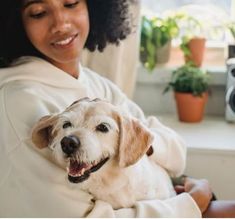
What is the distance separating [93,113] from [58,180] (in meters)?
0.18

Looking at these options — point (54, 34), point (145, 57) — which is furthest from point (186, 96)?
point (54, 34)

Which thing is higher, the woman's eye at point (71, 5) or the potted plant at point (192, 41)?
the woman's eye at point (71, 5)

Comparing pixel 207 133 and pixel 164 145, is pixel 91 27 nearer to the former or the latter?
pixel 164 145

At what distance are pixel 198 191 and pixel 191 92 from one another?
0.76m

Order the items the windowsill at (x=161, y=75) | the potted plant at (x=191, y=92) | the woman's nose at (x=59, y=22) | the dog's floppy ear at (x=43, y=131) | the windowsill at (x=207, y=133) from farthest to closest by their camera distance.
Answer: the windowsill at (x=161, y=75) → the potted plant at (x=191, y=92) → the windowsill at (x=207, y=133) → the woman's nose at (x=59, y=22) → the dog's floppy ear at (x=43, y=131)

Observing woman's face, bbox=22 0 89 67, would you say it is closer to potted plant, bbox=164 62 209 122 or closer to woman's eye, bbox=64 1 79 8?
woman's eye, bbox=64 1 79 8

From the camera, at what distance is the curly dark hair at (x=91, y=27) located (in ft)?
4.38

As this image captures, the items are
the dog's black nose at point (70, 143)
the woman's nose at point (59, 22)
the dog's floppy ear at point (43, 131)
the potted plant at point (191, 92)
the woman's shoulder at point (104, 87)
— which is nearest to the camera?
the dog's black nose at point (70, 143)

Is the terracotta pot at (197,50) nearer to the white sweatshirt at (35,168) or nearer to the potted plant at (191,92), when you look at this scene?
the potted plant at (191,92)

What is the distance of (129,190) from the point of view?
1165 mm

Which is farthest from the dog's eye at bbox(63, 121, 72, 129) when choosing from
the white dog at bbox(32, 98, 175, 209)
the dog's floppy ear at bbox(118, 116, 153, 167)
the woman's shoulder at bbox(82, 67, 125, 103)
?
the woman's shoulder at bbox(82, 67, 125, 103)

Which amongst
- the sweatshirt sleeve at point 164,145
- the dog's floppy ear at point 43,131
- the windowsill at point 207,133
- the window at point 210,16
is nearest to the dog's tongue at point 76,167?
the dog's floppy ear at point 43,131

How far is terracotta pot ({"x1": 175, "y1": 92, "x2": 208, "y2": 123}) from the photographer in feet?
6.64

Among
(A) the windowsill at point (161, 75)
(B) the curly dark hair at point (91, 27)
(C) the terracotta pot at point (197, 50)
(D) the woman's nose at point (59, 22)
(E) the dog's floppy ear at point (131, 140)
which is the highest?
(D) the woman's nose at point (59, 22)
